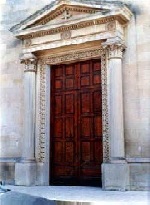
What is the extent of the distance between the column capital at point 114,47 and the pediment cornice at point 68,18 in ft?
1.87

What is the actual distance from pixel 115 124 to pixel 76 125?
4.79ft

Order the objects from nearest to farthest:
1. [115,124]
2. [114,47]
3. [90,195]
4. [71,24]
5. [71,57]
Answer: [90,195] < [115,124] < [114,47] < [71,24] < [71,57]

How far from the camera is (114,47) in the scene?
927 centimetres

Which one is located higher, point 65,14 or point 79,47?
point 65,14

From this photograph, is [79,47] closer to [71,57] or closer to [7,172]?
[71,57]

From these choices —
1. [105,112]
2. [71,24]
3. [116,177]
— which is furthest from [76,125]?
[71,24]

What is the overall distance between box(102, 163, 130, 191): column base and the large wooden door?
87 cm

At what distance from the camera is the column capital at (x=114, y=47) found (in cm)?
921

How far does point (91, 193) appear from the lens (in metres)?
8.29

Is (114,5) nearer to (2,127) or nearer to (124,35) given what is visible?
(124,35)

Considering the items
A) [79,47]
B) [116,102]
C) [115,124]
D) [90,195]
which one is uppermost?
[79,47]

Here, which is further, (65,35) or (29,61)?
(29,61)

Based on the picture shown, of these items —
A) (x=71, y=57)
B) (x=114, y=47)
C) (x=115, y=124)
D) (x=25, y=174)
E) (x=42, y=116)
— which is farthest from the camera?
(x=42, y=116)

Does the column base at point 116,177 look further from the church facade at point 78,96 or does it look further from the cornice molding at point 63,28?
the cornice molding at point 63,28
